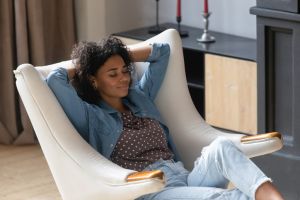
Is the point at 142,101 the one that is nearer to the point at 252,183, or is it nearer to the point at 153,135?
the point at 153,135

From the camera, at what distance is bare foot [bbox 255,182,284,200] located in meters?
2.75

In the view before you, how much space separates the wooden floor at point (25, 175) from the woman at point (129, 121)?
0.96 metres

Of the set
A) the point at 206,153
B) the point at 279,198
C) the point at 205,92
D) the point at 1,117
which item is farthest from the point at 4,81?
the point at 279,198

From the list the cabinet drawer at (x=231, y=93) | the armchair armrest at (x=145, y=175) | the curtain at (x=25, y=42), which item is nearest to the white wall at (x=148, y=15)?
the curtain at (x=25, y=42)

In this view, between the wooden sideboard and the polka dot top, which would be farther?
the wooden sideboard

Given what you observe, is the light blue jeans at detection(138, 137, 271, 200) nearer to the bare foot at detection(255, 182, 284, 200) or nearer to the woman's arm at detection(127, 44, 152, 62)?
the bare foot at detection(255, 182, 284, 200)

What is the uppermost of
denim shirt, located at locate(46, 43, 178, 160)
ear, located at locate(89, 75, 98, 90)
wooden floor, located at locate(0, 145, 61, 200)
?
ear, located at locate(89, 75, 98, 90)

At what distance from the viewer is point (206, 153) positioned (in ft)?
9.68

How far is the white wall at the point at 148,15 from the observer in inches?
178

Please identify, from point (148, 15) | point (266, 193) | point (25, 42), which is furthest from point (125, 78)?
point (148, 15)

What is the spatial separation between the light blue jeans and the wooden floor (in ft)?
3.63

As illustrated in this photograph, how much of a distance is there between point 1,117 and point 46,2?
0.67 meters

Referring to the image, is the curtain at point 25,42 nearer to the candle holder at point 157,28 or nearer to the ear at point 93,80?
the candle holder at point 157,28

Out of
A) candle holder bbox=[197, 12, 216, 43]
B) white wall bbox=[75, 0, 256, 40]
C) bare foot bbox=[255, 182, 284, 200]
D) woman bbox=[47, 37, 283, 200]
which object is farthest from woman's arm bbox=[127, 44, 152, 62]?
white wall bbox=[75, 0, 256, 40]
